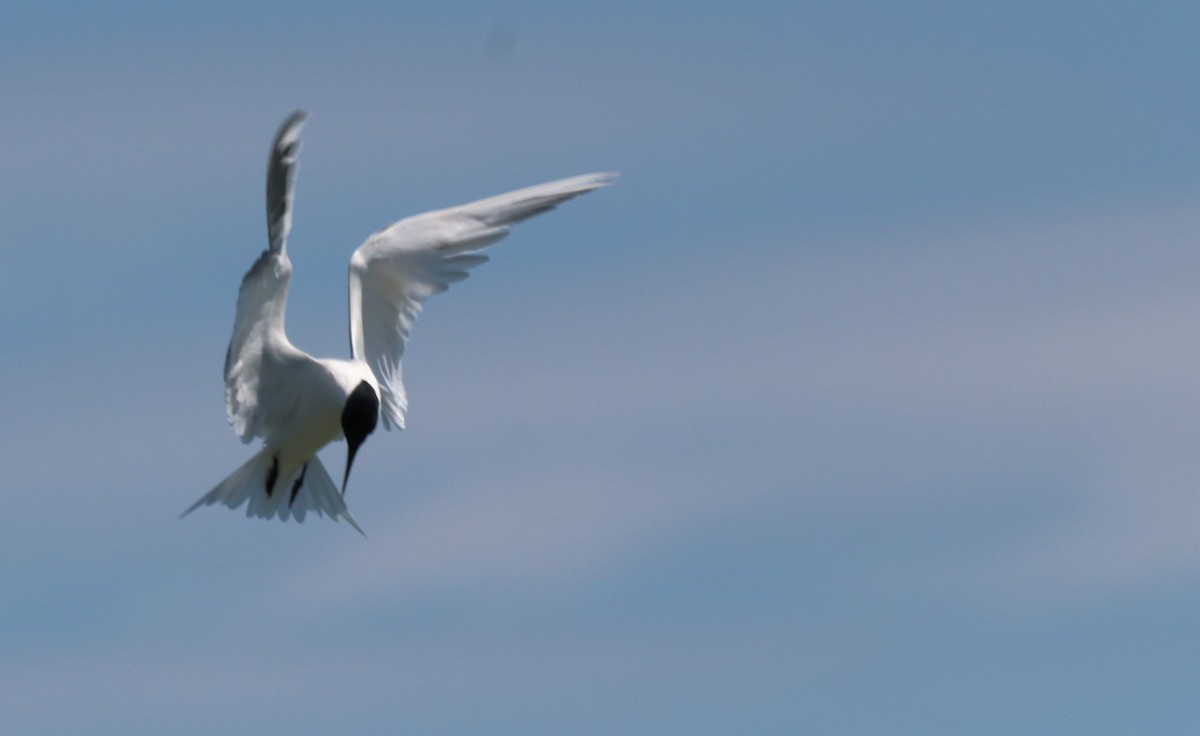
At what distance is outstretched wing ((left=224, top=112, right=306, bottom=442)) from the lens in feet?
54.3

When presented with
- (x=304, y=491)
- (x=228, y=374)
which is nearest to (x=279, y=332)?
(x=228, y=374)

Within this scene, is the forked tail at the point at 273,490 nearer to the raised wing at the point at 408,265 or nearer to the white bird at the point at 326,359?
the white bird at the point at 326,359

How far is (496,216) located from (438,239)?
543mm

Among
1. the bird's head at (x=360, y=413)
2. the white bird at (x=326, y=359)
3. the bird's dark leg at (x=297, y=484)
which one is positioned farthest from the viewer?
the bird's dark leg at (x=297, y=484)

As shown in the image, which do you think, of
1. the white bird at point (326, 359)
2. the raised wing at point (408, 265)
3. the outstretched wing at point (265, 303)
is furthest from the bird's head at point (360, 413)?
the raised wing at point (408, 265)

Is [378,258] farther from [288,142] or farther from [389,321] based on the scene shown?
[288,142]

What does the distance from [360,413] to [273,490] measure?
1.25 metres

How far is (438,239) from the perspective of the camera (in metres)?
19.5

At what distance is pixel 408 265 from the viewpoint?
19672 millimetres

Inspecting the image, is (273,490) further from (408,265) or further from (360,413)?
(408,265)

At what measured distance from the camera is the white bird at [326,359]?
17.3 meters

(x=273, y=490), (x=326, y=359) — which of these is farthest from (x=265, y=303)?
(x=273, y=490)

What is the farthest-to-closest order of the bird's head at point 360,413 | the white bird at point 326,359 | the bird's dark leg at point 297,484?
the bird's dark leg at point 297,484
the bird's head at point 360,413
the white bird at point 326,359

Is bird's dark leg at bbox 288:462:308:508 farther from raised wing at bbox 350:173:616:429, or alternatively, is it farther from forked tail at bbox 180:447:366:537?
raised wing at bbox 350:173:616:429
